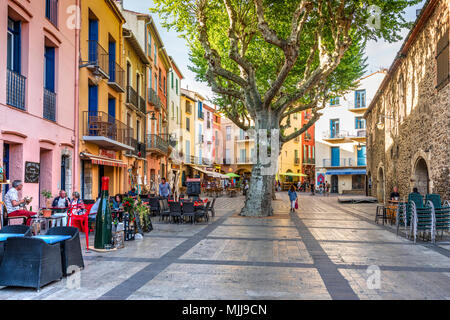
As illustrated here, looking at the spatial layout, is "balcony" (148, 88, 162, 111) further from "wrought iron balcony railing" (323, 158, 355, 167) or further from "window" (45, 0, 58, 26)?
"wrought iron balcony railing" (323, 158, 355, 167)

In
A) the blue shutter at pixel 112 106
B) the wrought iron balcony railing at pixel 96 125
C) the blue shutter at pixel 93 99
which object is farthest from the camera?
the blue shutter at pixel 112 106

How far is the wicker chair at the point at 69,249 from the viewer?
242 inches

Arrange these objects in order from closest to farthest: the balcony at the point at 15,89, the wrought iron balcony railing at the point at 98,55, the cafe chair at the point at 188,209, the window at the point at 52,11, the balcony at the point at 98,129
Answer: the balcony at the point at 15,89 < the window at the point at 52,11 < the cafe chair at the point at 188,209 < the balcony at the point at 98,129 < the wrought iron balcony railing at the point at 98,55

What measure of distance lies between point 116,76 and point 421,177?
14696 mm

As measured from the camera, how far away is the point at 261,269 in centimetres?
695

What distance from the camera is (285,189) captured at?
55812 mm

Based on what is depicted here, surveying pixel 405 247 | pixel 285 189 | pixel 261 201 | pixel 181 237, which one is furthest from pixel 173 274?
pixel 285 189

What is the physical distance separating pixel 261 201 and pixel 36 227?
10.1 m

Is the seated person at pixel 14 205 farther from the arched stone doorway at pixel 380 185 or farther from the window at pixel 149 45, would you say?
the arched stone doorway at pixel 380 185

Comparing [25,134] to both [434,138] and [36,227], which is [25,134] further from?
[434,138]

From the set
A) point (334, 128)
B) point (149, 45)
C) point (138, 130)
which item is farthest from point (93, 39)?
point (334, 128)

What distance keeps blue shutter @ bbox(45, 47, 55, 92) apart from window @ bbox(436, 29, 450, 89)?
1286 centimetres

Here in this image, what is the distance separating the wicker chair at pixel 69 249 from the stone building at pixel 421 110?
11328mm

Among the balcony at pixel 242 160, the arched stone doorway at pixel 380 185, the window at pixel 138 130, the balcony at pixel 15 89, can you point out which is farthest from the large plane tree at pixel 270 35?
the balcony at pixel 242 160
